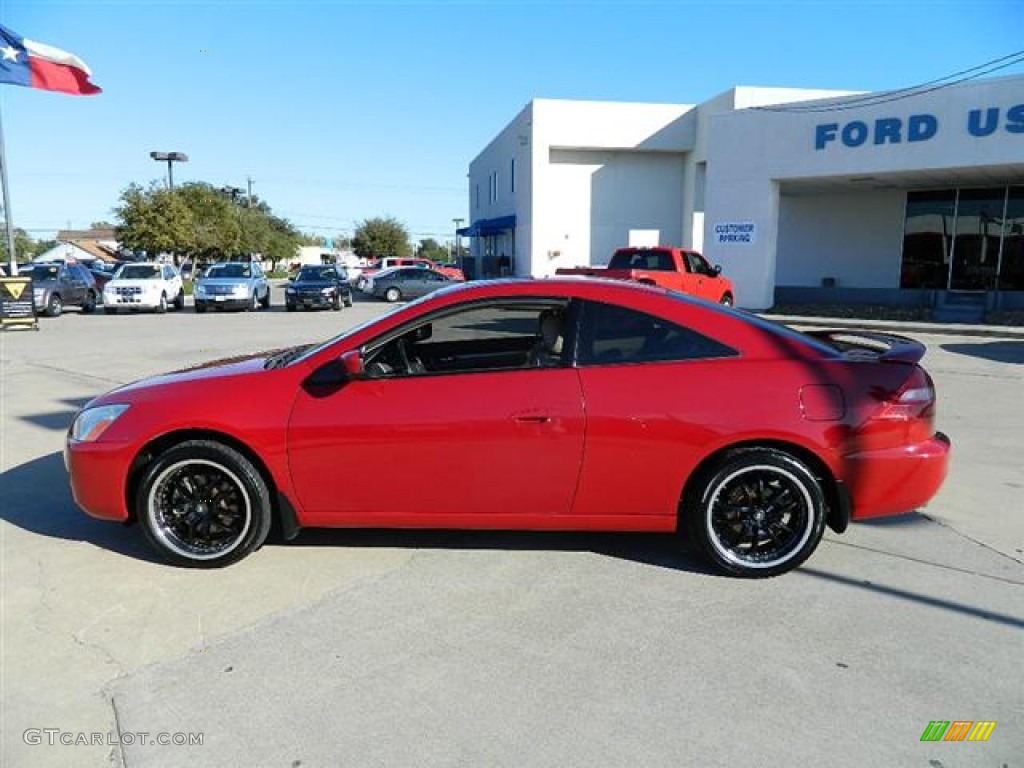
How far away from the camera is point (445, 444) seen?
3701 mm

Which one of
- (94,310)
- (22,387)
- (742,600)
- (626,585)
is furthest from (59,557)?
(94,310)

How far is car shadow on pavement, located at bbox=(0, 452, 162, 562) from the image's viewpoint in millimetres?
4316

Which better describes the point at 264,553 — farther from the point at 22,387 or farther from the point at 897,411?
the point at 22,387

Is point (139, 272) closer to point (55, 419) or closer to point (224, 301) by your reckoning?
point (224, 301)

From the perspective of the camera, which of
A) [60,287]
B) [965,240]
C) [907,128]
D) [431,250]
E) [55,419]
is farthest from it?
[431,250]

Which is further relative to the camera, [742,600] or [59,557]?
[59,557]

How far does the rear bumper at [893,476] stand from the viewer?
3.71m

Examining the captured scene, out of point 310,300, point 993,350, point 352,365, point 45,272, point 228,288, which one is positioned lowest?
point 993,350

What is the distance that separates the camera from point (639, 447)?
3.69 metres

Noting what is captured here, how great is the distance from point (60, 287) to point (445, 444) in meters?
23.1

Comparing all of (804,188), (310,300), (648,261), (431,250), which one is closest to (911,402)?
(648,261)

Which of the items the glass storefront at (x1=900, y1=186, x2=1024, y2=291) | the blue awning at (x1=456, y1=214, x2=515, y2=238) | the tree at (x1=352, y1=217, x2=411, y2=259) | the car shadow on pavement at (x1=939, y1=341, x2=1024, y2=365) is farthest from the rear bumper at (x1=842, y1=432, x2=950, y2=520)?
the tree at (x1=352, y1=217, x2=411, y2=259)

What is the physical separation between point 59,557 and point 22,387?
6.45m

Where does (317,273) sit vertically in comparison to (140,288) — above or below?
above
